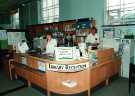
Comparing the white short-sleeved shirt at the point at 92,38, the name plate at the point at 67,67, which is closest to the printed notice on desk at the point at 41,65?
the name plate at the point at 67,67

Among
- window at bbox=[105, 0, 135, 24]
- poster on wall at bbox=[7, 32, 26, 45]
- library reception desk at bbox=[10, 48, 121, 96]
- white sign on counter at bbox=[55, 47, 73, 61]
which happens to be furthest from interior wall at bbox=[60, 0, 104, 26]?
white sign on counter at bbox=[55, 47, 73, 61]

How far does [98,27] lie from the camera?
6211 mm

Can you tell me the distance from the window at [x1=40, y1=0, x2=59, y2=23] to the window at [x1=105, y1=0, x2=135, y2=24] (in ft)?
10.4

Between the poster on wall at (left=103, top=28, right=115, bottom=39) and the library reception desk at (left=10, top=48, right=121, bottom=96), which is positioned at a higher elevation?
the poster on wall at (left=103, top=28, right=115, bottom=39)

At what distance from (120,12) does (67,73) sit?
3.28m

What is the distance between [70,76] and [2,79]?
3001mm

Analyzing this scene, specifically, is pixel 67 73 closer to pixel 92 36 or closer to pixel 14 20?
pixel 92 36

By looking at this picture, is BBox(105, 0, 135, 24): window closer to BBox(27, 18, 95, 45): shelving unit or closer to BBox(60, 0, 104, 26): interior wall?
BBox(60, 0, 104, 26): interior wall

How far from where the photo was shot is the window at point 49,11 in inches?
338

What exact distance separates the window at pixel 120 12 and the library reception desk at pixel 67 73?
150 centimetres

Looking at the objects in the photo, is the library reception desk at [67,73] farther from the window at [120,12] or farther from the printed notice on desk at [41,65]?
the window at [120,12]

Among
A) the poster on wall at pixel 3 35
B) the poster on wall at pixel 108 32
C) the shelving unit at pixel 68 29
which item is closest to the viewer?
the poster on wall at pixel 108 32

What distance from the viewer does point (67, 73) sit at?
3746mm

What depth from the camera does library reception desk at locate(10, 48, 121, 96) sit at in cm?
374
